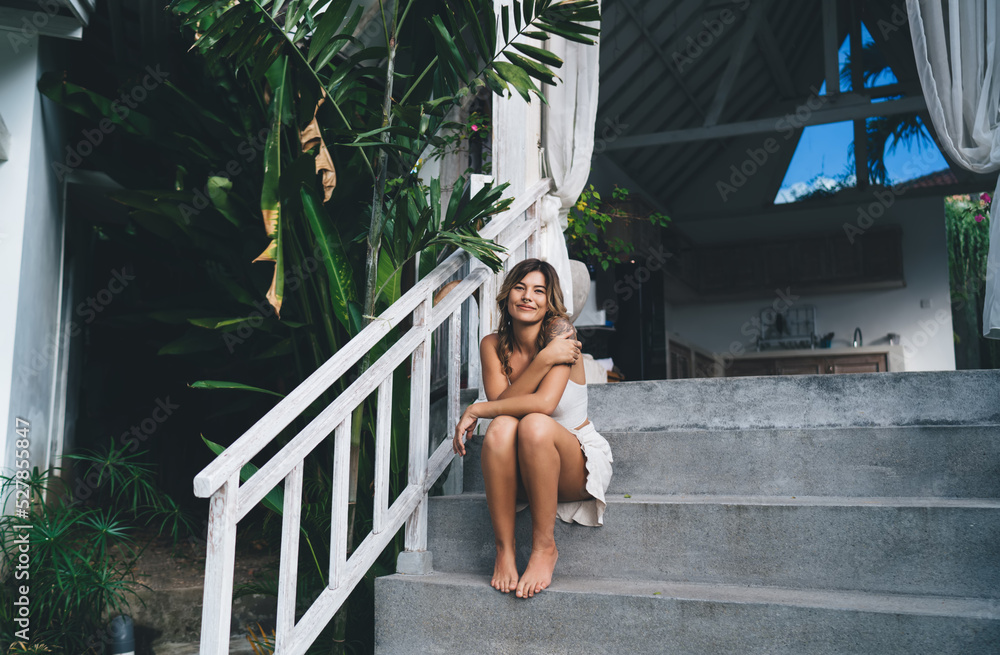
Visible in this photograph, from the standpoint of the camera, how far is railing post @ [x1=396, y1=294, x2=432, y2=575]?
2.09m

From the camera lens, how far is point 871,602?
162 centimetres

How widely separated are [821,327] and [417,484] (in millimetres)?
7410

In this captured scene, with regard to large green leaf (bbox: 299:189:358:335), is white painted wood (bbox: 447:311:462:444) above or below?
below

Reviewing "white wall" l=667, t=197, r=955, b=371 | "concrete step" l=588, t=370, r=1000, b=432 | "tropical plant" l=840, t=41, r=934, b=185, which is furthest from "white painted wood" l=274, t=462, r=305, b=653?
"tropical plant" l=840, t=41, r=934, b=185

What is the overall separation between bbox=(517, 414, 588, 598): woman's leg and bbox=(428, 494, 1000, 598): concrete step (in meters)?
0.12

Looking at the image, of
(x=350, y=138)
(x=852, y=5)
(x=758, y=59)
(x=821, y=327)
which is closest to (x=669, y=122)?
(x=758, y=59)

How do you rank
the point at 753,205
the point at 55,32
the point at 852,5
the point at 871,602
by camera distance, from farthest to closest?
1. the point at 753,205
2. the point at 852,5
3. the point at 55,32
4. the point at 871,602

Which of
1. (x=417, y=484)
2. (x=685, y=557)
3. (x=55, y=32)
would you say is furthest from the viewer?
(x=55, y=32)

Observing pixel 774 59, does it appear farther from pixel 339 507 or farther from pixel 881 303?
pixel 339 507

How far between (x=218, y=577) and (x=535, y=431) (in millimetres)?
775

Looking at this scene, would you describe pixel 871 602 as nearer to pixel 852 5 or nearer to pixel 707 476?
pixel 707 476

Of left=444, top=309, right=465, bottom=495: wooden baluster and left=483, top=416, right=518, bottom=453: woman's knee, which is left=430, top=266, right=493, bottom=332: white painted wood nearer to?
left=444, top=309, right=465, bottom=495: wooden baluster

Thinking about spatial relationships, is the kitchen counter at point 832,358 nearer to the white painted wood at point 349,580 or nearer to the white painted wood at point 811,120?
the white painted wood at point 811,120

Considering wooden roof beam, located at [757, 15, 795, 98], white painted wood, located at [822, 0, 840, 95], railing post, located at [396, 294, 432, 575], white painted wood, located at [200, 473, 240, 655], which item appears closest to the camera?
white painted wood, located at [200, 473, 240, 655]
